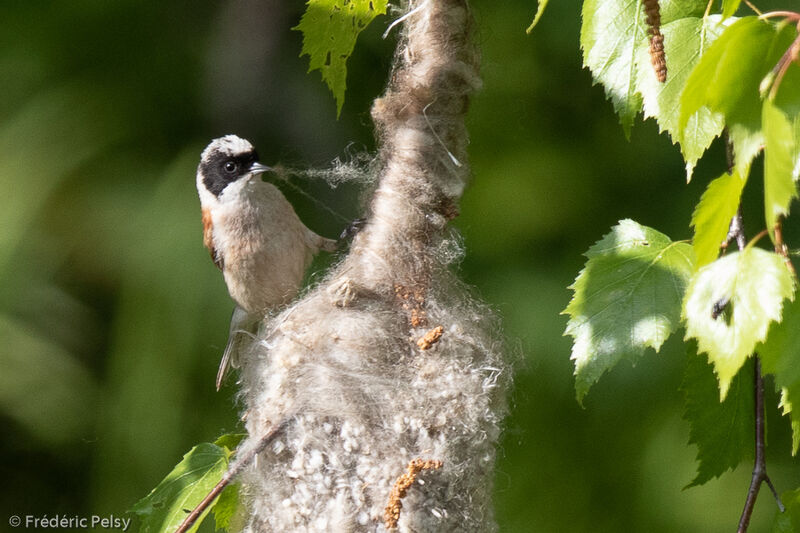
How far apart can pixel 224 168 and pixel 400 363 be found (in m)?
1.01

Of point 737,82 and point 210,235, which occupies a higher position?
point 737,82

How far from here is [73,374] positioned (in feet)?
10.6

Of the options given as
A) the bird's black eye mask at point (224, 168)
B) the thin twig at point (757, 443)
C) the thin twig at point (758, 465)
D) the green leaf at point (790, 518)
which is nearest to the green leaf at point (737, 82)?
the thin twig at point (757, 443)

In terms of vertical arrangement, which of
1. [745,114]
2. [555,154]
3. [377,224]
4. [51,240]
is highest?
[745,114]

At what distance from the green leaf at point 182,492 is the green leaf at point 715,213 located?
4.27 ft

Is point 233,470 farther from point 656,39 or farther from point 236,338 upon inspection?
point 656,39

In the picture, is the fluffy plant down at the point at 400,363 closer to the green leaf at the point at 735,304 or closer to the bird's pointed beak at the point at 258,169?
the bird's pointed beak at the point at 258,169

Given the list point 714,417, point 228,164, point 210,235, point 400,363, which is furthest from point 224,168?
point 714,417

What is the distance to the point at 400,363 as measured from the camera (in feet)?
6.24

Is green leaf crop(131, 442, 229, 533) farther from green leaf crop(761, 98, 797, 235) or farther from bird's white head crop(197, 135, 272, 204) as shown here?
green leaf crop(761, 98, 797, 235)

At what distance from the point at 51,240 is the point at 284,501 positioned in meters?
1.96

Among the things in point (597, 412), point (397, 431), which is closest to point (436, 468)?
point (397, 431)

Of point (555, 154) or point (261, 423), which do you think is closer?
point (261, 423)

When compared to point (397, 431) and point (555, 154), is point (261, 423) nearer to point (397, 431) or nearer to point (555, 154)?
point (397, 431)
